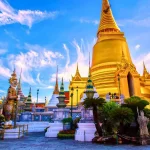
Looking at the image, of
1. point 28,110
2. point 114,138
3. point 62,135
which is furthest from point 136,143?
point 28,110

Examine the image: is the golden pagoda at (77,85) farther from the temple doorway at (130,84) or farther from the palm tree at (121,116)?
the palm tree at (121,116)

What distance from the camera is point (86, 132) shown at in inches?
468

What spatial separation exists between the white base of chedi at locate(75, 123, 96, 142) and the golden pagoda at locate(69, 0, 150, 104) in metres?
12.9

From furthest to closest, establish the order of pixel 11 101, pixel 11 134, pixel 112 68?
pixel 112 68 < pixel 11 101 < pixel 11 134

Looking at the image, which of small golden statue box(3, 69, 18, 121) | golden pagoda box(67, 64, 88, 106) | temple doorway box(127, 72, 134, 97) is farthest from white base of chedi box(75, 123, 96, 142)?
golden pagoda box(67, 64, 88, 106)

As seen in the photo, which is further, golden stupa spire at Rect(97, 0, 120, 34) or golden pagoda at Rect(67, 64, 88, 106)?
golden stupa spire at Rect(97, 0, 120, 34)

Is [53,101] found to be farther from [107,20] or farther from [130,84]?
[107,20]

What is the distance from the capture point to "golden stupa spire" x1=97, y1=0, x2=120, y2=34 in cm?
3446

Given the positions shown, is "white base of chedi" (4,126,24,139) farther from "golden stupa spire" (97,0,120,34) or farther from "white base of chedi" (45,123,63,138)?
"golden stupa spire" (97,0,120,34)

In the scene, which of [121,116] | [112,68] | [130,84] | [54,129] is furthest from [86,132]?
[112,68]

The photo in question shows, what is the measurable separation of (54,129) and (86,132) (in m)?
4.04

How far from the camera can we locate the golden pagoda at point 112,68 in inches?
1044

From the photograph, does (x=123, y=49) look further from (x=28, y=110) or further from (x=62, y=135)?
(x=62, y=135)

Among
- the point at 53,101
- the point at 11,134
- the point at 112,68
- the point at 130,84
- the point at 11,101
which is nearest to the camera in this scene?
the point at 11,134
